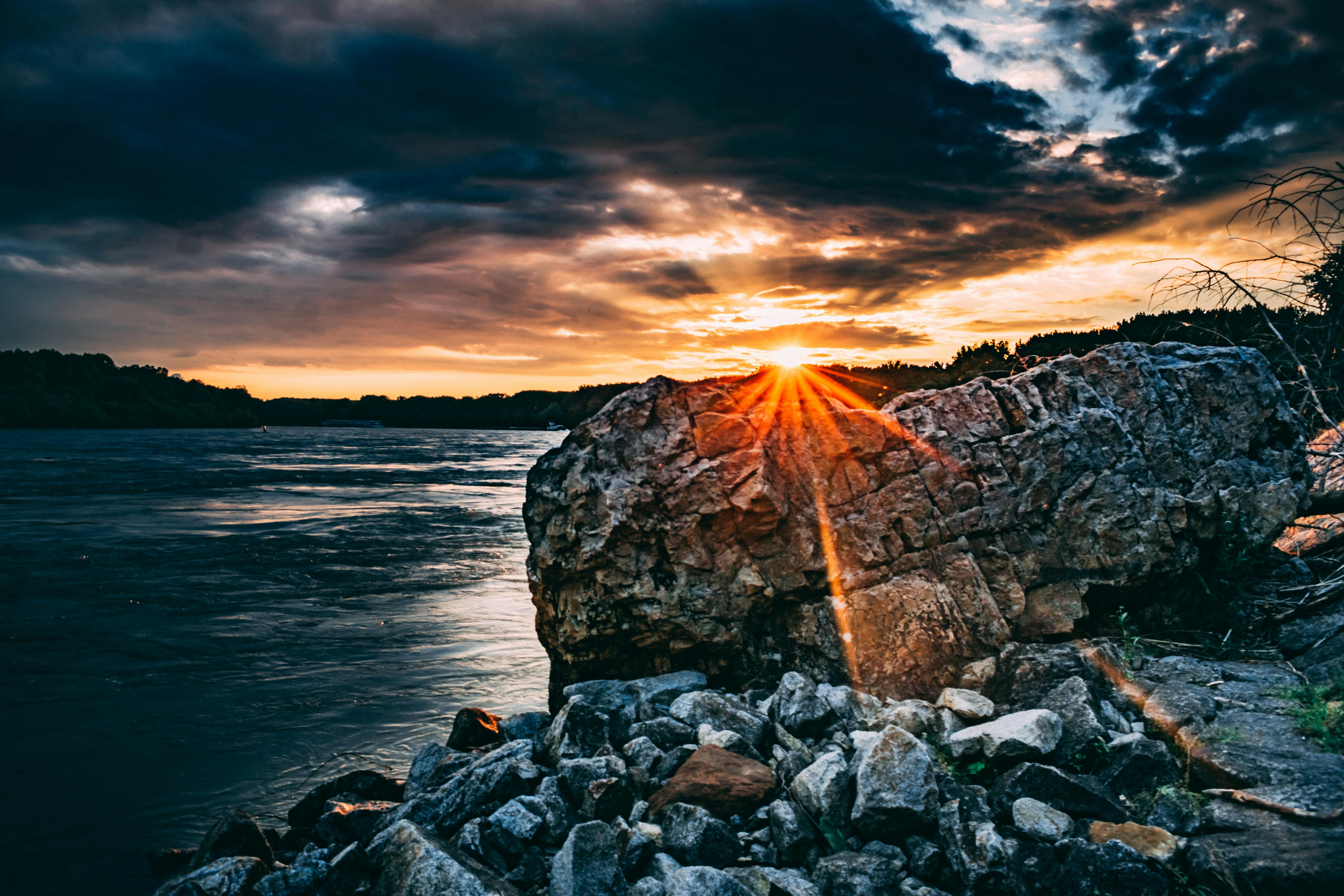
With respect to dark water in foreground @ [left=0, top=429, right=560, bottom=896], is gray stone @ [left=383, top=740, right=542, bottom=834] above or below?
above

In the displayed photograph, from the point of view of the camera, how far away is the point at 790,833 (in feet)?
12.7

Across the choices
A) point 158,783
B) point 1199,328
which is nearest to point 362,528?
point 158,783

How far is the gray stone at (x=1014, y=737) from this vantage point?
414 centimetres

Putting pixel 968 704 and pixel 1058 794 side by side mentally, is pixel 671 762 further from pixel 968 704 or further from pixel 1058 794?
pixel 1058 794

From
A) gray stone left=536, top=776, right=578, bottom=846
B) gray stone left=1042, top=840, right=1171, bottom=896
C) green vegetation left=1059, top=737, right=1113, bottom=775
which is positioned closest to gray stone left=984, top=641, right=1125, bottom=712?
green vegetation left=1059, top=737, right=1113, bottom=775

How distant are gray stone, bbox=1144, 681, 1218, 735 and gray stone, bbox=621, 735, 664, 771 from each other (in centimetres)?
325

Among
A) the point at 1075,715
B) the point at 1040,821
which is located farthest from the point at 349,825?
the point at 1075,715

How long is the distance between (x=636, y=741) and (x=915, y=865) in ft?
6.50

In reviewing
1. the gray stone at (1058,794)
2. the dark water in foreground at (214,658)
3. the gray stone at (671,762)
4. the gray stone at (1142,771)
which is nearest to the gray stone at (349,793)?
the dark water in foreground at (214,658)

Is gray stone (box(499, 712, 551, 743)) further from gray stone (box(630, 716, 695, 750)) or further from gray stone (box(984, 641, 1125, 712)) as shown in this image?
gray stone (box(984, 641, 1125, 712))

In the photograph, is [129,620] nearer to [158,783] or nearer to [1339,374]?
[158,783]

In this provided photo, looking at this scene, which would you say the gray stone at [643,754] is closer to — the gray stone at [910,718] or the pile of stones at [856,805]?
the pile of stones at [856,805]

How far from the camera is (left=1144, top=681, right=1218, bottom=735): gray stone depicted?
4.26 metres

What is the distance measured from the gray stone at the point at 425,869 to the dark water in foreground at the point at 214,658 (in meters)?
2.52
